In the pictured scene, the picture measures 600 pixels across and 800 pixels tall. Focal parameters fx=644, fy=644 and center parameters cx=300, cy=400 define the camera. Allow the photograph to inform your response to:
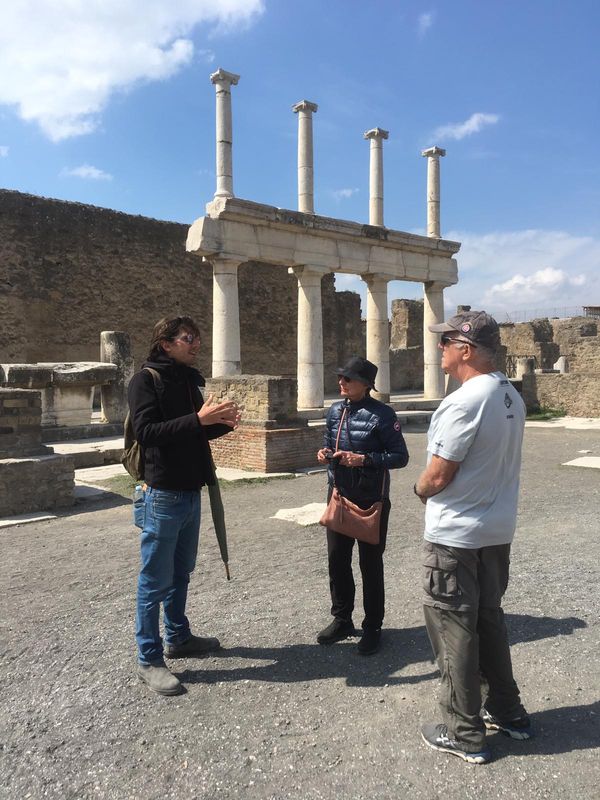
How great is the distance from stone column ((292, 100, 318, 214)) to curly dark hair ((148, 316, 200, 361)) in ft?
41.5

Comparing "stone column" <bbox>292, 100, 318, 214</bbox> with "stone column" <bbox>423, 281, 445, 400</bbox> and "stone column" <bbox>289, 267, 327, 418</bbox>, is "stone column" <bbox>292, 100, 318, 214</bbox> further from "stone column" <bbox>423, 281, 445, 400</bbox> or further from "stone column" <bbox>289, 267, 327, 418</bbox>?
"stone column" <bbox>423, 281, 445, 400</bbox>

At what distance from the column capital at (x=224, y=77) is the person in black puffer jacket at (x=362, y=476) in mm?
12259

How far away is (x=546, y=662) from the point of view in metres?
3.13

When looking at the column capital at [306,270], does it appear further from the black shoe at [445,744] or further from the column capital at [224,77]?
the black shoe at [445,744]

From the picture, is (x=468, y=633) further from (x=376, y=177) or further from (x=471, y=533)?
(x=376, y=177)

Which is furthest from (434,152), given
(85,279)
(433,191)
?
(85,279)

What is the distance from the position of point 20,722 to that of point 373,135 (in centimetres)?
1693

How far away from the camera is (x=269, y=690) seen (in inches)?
115

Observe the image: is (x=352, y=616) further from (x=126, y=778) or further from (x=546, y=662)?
(x=126, y=778)

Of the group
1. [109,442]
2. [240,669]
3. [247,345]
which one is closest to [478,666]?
[240,669]

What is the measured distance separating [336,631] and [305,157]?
13.7 m

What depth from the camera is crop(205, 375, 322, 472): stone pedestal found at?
9.48 metres

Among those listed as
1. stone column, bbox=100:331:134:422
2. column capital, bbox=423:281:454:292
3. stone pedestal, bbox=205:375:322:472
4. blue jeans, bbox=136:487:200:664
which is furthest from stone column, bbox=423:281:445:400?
blue jeans, bbox=136:487:200:664

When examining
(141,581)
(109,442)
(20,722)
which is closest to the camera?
(20,722)
